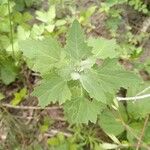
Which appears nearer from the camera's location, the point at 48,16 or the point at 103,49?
the point at 103,49

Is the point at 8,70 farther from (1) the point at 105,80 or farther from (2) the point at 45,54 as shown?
(1) the point at 105,80

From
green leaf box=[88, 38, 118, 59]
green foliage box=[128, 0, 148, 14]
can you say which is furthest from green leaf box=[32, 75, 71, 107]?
green foliage box=[128, 0, 148, 14]

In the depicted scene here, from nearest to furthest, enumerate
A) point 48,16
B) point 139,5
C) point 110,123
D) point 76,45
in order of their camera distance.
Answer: point 76,45
point 110,123
point 48,16
point 139,5

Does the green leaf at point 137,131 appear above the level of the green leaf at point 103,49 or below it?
below

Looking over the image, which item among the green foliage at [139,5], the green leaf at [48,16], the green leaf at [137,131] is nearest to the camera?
the green leaf at [137,131]

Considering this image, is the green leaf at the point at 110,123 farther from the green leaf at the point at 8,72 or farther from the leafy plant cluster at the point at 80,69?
the green leaf at the point at 8,72

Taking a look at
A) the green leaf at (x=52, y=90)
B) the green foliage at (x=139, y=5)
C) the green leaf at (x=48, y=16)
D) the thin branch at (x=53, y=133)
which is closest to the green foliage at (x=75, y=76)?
the green leaf at (x=52, y=90)

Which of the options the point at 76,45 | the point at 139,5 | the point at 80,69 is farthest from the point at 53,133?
the point at 139,5

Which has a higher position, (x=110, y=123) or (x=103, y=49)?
(x=103, y=49)
